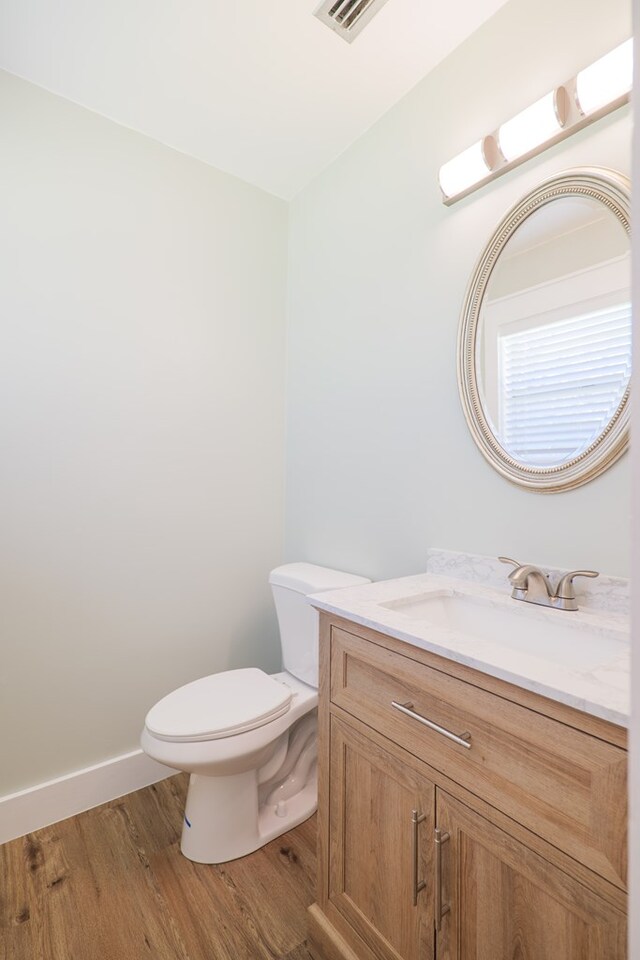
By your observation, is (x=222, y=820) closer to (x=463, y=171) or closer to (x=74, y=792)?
(x=74, y=792)

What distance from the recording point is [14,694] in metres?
1.60

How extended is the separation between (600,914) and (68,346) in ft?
6.57

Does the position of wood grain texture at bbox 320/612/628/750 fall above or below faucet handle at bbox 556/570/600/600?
below

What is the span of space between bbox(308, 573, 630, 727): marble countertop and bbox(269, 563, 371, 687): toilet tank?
15.2 inches

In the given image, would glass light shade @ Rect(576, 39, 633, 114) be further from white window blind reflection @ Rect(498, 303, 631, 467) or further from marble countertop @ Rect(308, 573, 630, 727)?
marble countertop @ Rect(308, 573, 630, 727)

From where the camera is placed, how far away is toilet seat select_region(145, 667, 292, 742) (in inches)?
53.8

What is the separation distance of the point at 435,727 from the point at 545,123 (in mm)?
1471

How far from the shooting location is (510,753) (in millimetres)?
779

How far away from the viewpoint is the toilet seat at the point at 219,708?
1366 millimetres

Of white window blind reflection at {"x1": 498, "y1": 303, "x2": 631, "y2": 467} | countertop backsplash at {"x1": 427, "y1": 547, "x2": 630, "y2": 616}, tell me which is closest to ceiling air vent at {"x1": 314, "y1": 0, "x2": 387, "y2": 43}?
white window blind reflection at {"x1": 498, "y1": 303, "x2": 631, "y2": 467}

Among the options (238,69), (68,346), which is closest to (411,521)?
(68,346)

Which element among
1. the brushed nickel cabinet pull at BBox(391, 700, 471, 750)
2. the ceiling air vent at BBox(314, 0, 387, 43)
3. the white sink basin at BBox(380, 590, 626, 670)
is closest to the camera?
the brushed nickel cabinet pull at BBox(391, 700, 471, 750)

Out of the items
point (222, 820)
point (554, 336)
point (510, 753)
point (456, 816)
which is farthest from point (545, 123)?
point (222, 820)

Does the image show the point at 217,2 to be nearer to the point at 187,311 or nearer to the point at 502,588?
the point at 187,311
